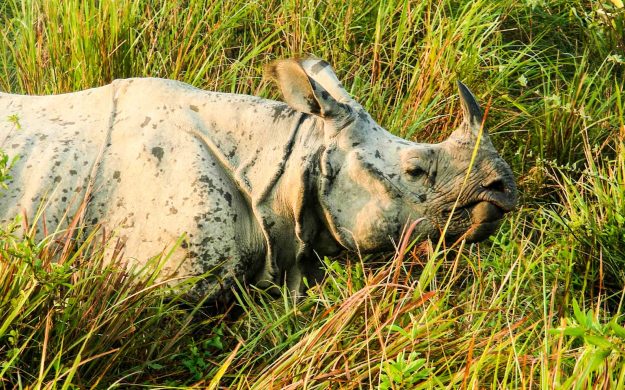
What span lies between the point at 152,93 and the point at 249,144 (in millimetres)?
429

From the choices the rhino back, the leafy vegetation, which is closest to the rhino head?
the leafy vegetation

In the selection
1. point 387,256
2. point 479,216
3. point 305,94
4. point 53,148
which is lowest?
point 387,256

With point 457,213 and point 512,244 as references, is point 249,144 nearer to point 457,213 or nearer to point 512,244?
point 457,213

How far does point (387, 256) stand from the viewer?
5.16 meters

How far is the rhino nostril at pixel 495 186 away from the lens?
13.7ft

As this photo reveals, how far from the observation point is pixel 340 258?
495cm

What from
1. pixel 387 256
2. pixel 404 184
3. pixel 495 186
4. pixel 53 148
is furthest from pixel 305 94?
pixel 387 256

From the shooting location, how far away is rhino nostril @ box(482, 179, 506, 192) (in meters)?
4.18

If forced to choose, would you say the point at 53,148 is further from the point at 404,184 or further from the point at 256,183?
the point at 404,184

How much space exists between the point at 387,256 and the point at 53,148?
159 centimetres

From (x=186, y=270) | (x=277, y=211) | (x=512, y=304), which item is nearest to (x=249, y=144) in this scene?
(x=277, y=211)

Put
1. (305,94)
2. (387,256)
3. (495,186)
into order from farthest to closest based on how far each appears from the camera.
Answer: (387,256)
(305,94)
(495,186)

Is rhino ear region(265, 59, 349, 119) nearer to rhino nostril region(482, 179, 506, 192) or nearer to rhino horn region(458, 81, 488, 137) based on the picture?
rhino horn region(458, 81, 488, 137)

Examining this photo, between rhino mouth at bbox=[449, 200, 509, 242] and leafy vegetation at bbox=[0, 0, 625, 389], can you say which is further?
rhino mouth at bbox=[449, 200, 509, 242]
